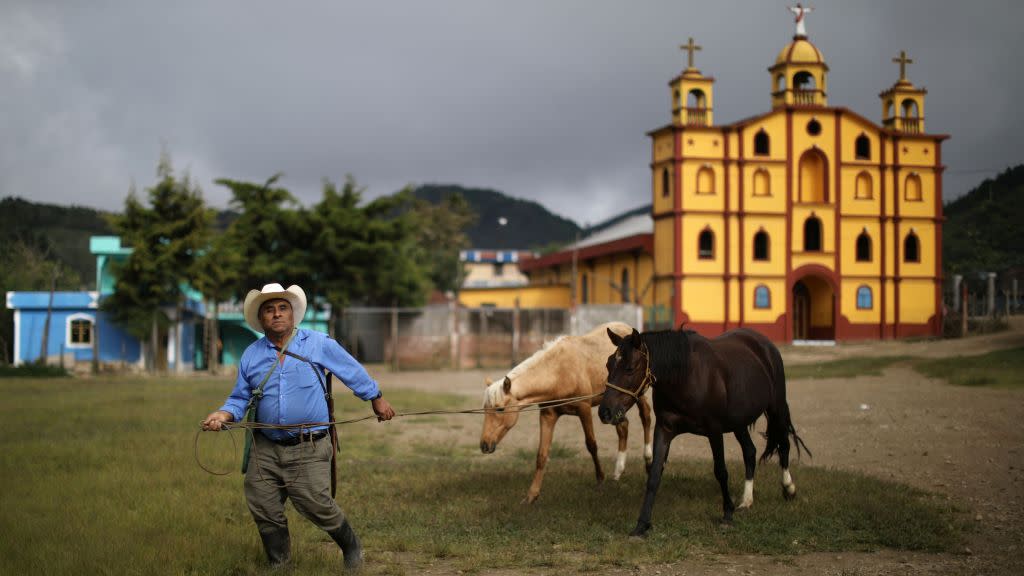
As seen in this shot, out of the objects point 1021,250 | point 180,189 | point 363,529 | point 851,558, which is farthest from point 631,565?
point 1021,250

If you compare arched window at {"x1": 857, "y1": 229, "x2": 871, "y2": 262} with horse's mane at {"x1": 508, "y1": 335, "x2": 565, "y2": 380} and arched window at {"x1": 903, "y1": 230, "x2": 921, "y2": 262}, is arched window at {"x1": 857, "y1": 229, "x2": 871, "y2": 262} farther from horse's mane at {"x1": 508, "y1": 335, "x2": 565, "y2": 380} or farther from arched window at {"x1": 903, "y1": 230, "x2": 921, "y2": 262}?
horse's mane at {"x1": 508, "y1": 335, "x2": 565, "y2": 380}

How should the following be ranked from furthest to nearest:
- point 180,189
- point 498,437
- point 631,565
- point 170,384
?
1. point 180,189
2. point 170,384
3. point 498,437
4. point 631,565

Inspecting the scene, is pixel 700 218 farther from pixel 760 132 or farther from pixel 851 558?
pixel 851 558

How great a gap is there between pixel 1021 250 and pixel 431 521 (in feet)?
116

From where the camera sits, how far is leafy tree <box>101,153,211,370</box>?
35688 millimetres

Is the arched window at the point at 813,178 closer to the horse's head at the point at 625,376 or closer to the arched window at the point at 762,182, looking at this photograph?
the arched window at the point at 762,182

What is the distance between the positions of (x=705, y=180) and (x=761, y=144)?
3.42 metres

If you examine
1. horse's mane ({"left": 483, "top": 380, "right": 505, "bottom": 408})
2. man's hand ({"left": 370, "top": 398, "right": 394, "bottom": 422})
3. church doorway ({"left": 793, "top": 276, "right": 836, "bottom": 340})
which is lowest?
horse's mane ({"left": 483, "top": 380, "right": 505, "bottom": 408})

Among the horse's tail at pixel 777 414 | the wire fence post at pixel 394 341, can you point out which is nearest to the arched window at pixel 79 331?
the wire fence post at pixel 394 341

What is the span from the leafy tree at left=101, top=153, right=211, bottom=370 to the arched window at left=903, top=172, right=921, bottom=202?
32.8 metres

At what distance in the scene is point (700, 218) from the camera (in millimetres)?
44219

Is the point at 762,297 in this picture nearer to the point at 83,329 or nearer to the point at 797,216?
the point at 797,216

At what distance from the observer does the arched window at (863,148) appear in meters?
46.1

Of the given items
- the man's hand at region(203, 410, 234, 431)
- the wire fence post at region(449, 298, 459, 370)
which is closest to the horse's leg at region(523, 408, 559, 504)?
the man's hand at region(203, 410, 234, 431)
